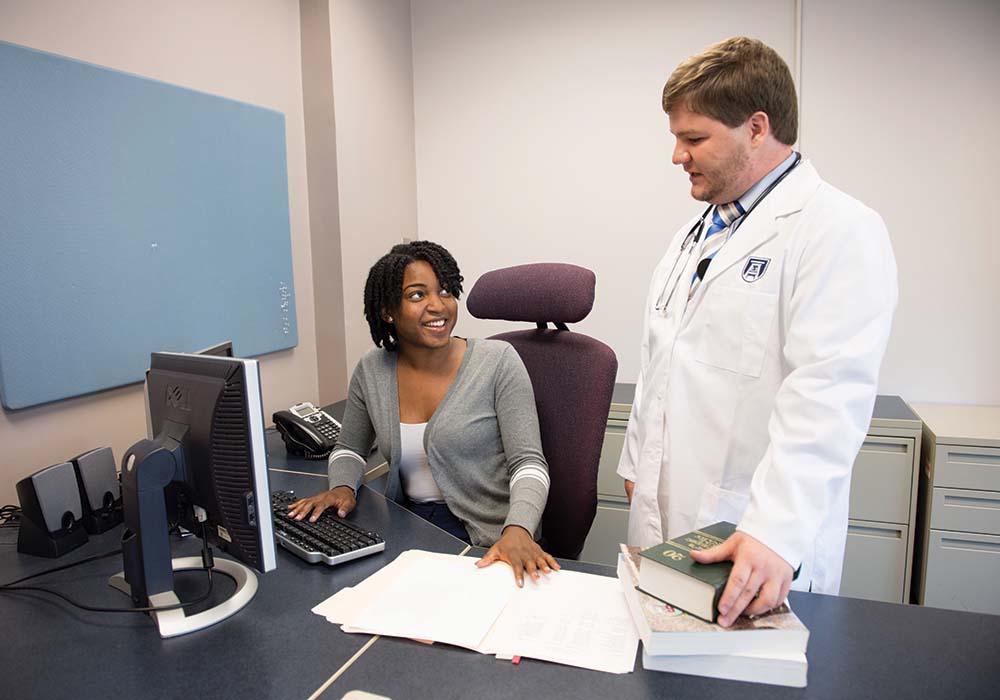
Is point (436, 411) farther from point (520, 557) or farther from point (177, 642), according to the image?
point (177, 642)

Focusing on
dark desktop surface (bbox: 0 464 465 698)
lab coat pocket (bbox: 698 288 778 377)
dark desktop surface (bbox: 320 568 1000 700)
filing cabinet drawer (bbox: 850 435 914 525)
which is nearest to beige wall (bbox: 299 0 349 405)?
dark desktop surface (bbox: 0 464 465 698)

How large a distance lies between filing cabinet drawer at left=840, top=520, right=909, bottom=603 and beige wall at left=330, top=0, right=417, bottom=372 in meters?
2.02

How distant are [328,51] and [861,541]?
2.69 m

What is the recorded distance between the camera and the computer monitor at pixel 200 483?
3.24 ft

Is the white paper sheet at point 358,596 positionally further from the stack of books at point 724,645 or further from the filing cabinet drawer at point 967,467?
the filing cabinet drawer at point 967,467

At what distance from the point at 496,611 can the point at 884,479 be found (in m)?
1.86

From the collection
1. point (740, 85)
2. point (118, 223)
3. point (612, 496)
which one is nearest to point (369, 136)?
point (118, 223)

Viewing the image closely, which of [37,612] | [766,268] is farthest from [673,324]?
[37,612]

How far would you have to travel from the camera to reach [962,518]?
2.19 metres

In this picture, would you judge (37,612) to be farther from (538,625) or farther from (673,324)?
(673,324)

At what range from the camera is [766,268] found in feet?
3.97

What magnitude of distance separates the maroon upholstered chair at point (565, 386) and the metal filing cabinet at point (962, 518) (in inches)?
53.6

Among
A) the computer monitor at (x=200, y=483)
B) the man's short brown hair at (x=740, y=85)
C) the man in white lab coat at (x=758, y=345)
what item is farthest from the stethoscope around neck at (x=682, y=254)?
the computer monitor at (x=200, y=483)

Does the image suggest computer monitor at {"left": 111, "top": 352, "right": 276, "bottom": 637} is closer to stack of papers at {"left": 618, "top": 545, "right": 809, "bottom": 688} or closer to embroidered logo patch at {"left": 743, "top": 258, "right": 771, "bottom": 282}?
stack of papers at {"left": 618, "top": 545, "right": 809, "bottom": 688}
